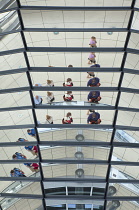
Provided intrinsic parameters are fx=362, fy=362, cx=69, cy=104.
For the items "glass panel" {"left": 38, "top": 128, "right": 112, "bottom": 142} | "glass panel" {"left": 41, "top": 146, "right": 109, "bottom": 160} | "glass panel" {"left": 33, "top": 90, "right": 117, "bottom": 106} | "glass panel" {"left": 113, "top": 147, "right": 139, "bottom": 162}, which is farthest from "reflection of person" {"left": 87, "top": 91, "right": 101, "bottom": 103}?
"glass panel" {"left": 113, "top": 147, "right": 139, "bottom": 162}

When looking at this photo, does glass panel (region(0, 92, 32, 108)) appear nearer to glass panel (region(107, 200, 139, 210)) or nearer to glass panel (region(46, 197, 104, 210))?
glass panel (region(46, 197, 104, 210))

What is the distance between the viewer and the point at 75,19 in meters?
22.0

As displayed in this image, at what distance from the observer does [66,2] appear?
23.3 m

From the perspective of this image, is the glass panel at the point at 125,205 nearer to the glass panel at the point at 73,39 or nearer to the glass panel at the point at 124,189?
the glass panel at the point at 124,189

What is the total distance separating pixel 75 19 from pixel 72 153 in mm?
9424

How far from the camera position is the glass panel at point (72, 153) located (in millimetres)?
15922

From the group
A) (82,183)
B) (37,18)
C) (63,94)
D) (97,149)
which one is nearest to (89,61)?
(63,94)

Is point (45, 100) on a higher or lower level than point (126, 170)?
higher

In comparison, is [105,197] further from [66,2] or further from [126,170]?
[66,2]

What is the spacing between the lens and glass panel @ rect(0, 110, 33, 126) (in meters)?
18.0

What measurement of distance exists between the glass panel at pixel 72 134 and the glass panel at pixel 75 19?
Answer: 777 cm

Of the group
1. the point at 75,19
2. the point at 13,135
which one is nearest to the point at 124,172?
the point at 13,135

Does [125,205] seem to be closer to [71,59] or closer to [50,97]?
[50,97]

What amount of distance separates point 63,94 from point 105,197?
6.20m
